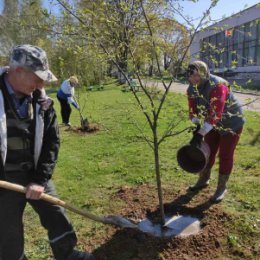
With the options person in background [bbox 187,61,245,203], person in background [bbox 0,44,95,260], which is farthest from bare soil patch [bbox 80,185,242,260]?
person in background [bbox 0,44,95,260]

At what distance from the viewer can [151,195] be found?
4910 mm

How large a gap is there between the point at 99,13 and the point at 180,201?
2550 mm

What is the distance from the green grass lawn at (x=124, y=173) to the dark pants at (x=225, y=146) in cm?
49

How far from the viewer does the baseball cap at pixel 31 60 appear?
2.62 m

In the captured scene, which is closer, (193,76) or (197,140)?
(193,76)

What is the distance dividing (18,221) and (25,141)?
2.14 feet

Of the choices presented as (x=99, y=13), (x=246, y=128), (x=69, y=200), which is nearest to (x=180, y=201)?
(x=69, y=200)

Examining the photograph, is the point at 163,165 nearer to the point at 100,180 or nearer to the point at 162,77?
the point at 100,180

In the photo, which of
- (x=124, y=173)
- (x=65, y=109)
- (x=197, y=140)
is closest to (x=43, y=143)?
(x=197, y=140)

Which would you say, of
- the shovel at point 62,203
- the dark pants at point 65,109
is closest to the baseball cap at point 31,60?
the shovel at point 62,203

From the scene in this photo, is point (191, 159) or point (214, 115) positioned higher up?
point (214, 115)

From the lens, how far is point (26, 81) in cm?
265

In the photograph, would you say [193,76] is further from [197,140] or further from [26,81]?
[26,81]

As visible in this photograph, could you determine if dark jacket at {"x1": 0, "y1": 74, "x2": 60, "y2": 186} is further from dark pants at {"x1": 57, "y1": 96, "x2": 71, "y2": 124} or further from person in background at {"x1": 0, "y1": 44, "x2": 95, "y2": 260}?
dark pants at {"x1": 57, "y1": 96, "x2": 71, "y2": 124}
